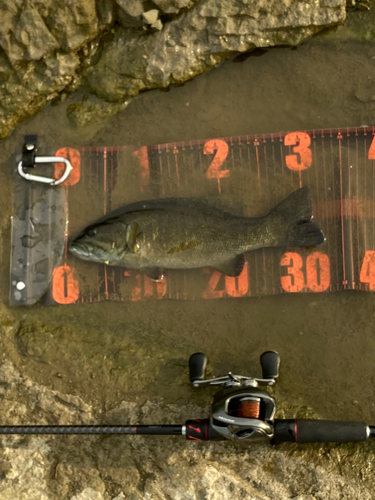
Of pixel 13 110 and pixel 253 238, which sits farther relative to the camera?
pixel 13 110

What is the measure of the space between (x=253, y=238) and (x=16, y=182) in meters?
2.47

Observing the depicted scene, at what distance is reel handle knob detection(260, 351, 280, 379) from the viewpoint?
4.11 meters

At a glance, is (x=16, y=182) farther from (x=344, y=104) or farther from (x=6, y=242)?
(x=344, y=104)

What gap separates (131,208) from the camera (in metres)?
4.82

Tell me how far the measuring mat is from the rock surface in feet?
2.14

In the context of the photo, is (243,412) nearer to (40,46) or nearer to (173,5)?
(173,5)

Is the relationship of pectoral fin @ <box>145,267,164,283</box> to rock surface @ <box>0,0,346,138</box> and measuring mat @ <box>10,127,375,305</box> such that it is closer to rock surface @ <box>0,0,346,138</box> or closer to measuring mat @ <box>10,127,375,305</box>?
measuring mat @ <box>10,127,375,305</box>

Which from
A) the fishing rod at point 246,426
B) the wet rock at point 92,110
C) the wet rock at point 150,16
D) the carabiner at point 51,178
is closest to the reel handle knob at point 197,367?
the fishing rod at point 246,426

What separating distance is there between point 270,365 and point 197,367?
0.62 meters

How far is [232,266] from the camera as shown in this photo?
4.71 meters

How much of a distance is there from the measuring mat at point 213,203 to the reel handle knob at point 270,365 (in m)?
0.75

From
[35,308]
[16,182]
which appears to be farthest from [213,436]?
[16,182]

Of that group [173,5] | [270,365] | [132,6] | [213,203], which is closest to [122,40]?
[132,6]

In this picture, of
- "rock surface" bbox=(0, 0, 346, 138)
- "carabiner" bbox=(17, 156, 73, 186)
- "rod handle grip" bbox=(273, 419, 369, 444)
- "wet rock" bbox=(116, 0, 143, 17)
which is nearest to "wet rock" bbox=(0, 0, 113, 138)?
"rock surface" bbox=(0, 0, 346, 138)
